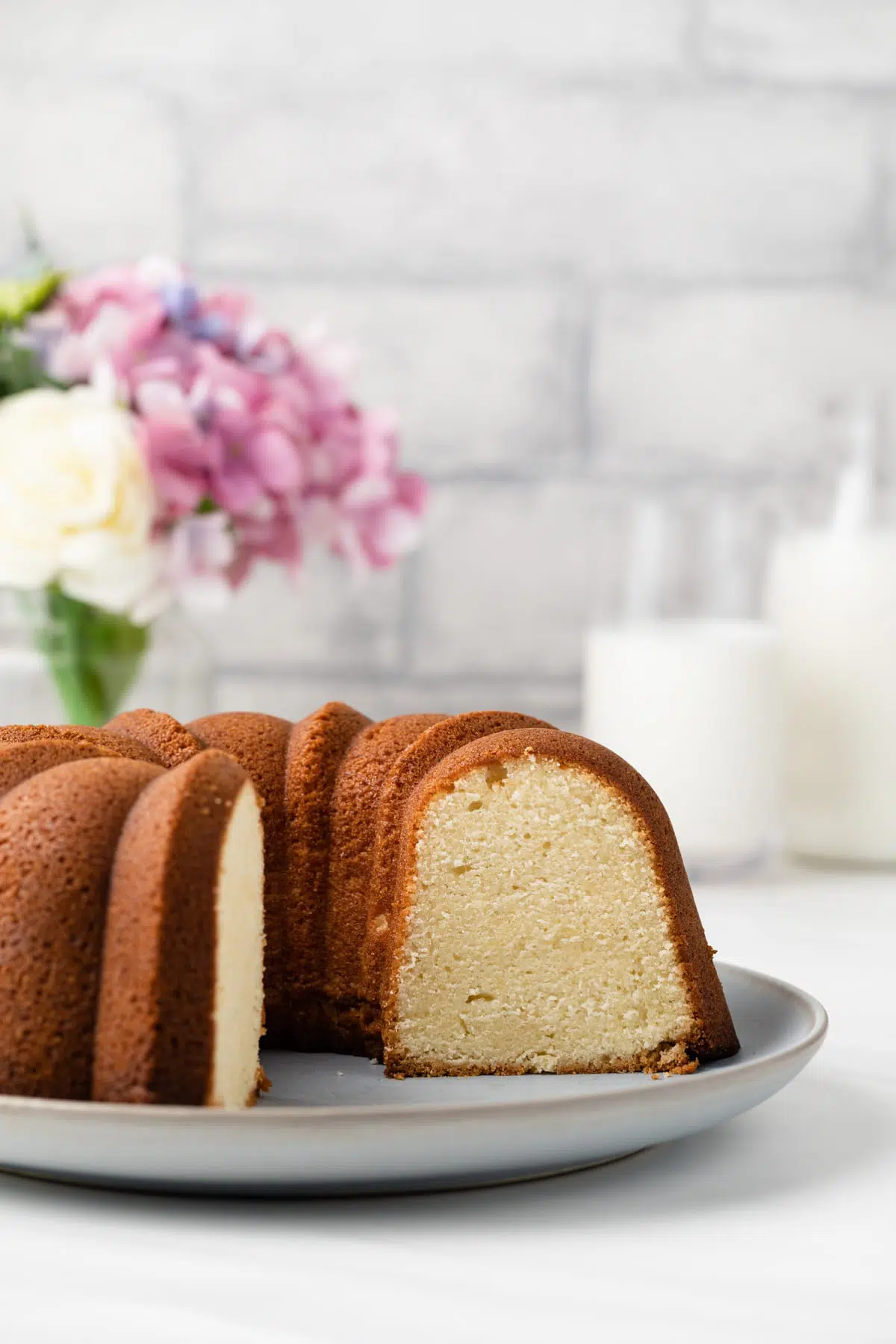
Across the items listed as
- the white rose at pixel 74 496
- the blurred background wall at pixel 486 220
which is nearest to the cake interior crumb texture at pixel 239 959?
the white rose at pixel 74 496

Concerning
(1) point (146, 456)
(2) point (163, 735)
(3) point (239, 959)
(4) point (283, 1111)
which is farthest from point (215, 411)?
(4) point (283, 1111)

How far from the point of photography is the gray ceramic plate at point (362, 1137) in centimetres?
64

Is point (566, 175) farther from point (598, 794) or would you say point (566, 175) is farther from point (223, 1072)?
point (223, 1072)

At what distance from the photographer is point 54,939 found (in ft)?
2.42

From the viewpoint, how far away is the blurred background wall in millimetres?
2113

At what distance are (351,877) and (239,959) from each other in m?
0.26

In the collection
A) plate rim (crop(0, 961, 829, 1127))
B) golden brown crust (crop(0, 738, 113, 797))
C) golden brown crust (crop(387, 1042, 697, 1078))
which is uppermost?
golden brown crust (crop(0, 738, 113, 797))

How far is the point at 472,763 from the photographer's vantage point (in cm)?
93

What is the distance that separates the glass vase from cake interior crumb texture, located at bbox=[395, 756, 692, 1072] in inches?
24.0

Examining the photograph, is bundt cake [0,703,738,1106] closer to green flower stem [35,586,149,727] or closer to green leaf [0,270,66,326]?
green flower stem [35,586,149,727]

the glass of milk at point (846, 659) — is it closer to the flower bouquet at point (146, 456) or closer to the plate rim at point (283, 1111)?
the flower bouquet at point (146, 456)

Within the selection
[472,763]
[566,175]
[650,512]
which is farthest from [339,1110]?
[566,175]

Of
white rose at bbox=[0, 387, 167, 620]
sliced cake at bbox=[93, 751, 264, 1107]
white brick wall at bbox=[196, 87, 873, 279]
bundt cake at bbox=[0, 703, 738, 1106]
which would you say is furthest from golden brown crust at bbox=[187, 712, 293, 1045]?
white brick wall at bbox=[196, 87, 873, 279]

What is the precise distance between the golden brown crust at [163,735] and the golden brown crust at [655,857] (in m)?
0.14
